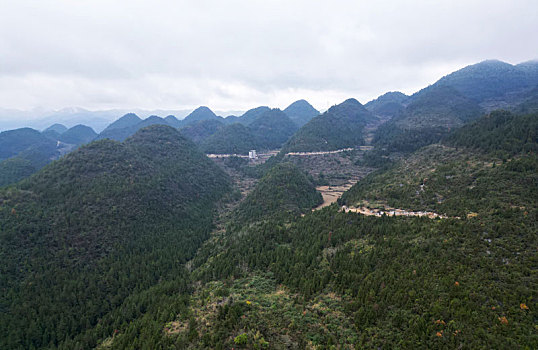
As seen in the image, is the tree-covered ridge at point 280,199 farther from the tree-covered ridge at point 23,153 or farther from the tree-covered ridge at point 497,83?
the tree-covered ridge at point 497,83

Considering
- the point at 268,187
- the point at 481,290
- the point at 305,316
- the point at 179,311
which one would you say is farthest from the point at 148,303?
the point at 268,187

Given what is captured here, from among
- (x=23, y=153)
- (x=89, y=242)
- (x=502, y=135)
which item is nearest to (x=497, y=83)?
(x=502, y=135)

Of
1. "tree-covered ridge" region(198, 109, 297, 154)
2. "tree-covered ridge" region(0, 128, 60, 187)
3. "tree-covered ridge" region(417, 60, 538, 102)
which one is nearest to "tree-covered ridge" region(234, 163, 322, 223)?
"tree-covered ridge" region(198, 109, 297, 154)

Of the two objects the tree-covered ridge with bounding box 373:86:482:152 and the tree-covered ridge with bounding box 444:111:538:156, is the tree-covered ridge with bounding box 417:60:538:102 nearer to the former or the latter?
the tree-covered ridge with bounding box 373:86:482:152

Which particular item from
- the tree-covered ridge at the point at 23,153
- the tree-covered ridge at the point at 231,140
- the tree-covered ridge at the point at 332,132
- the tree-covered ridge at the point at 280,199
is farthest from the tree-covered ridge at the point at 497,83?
the tree-covered ridge at the point at 23,153

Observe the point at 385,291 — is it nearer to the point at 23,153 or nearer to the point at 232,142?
the point at 232,142
